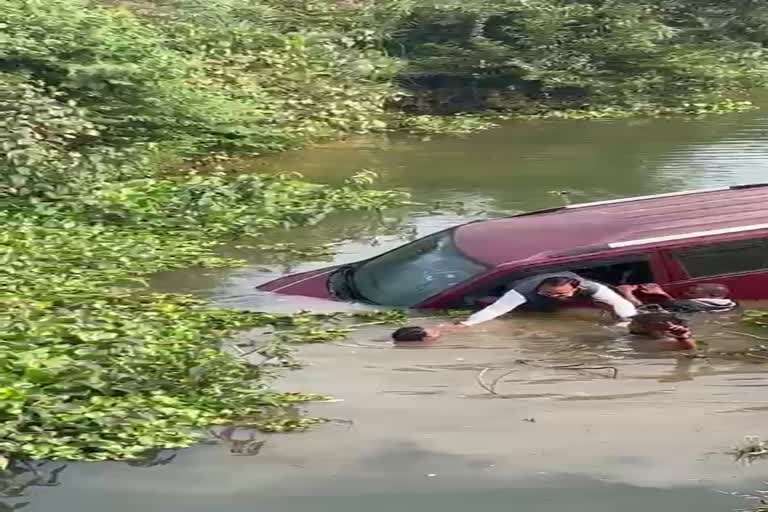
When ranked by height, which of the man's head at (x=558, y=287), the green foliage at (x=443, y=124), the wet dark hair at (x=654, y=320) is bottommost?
the green foliage at (x=443, y=124)

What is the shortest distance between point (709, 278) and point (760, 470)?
295cm

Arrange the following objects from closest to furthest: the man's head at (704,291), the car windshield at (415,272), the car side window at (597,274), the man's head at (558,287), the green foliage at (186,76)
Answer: the man's head at (558,287), the car side window at (597,274), the man's head at (704,291), the car windshield at (415,272), the green foliage at (186,76)

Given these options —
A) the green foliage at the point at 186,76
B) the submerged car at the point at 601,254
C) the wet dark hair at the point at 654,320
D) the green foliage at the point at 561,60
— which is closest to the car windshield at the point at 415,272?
the submerged car at the point at 601,254

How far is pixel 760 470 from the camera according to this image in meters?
5.91

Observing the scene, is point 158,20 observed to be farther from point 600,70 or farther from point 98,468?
point 98,468

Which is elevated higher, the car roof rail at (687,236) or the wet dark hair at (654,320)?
the car roof rail at (687,236)

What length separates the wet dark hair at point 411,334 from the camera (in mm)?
8180

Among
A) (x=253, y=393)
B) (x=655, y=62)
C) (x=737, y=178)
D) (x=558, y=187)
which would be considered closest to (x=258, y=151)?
(x=558, y=187)

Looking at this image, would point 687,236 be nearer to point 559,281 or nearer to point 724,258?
point 724,258

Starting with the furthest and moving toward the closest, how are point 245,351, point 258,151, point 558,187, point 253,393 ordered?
1. point 258,151
2. point 558,187
3. point 245,351
4. point 253,393

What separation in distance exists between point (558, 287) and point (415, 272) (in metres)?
1.30

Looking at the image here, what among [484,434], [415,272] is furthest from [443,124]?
[484,434]

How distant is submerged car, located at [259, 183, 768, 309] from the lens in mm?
8539

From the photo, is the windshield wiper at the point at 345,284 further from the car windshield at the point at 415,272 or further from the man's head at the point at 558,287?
the man's head at the point at 558,287
